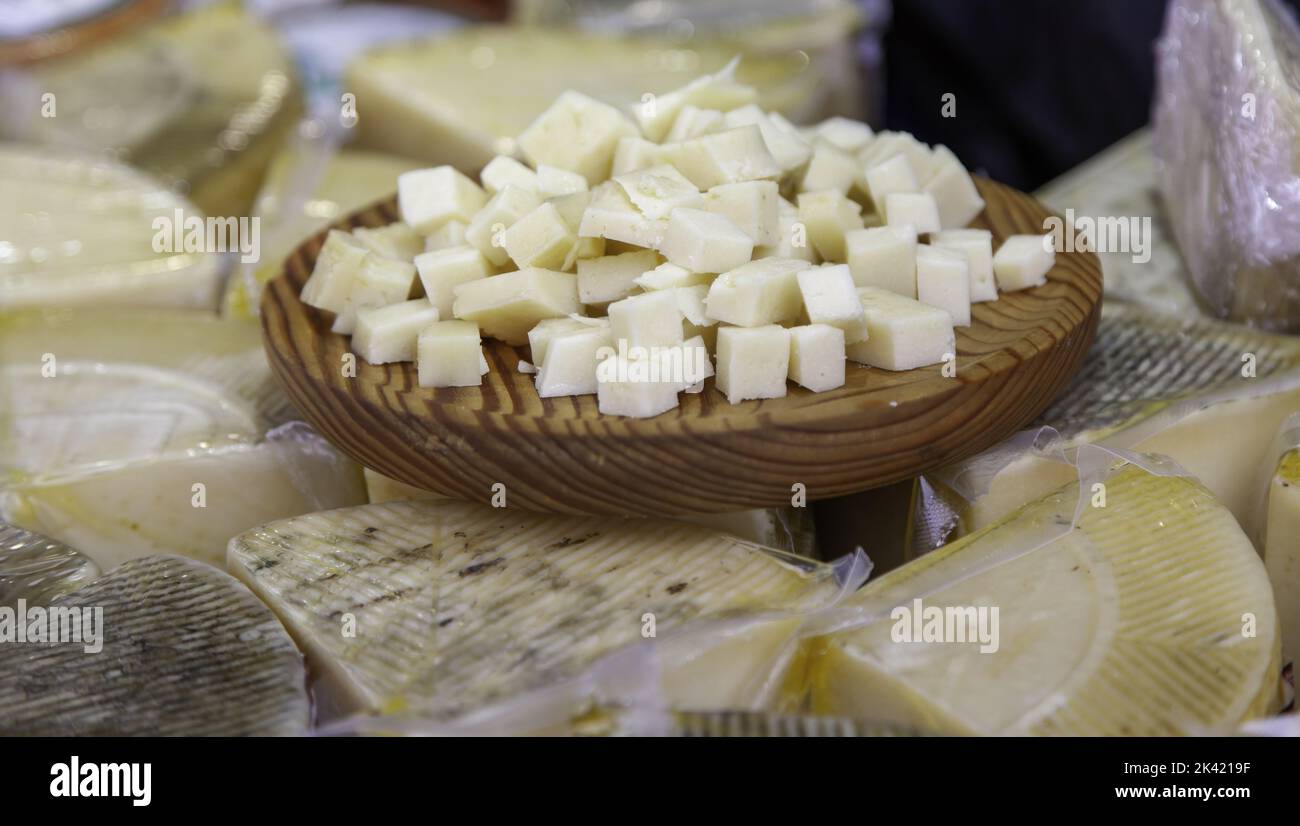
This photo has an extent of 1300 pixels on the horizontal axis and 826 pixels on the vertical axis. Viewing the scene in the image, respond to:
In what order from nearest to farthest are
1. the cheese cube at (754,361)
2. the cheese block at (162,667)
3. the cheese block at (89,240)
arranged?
the cheese block at (162,667) < the cheese cube at (754,361) < the cheese block at (89,240)

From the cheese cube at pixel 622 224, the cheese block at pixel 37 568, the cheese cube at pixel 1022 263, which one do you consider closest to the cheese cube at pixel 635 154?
the cheese cube at pixel 622 224

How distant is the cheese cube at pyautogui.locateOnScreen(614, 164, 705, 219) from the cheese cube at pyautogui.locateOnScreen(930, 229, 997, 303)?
272 mm

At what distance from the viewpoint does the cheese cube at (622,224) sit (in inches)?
44.4

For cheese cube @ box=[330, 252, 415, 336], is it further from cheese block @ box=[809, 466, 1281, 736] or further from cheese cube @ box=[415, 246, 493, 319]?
cheese block @ box=[809, 466, 1281, 736]

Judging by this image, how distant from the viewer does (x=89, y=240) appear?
5.85 feet

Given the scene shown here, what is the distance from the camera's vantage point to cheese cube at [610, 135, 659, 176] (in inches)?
49.6

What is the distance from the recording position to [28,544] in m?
1.14

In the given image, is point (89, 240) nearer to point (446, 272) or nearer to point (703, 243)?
point (446, 272)

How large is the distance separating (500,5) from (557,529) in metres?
2.30

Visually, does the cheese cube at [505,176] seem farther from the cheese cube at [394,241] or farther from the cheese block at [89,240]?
the cheese block at [89,240]

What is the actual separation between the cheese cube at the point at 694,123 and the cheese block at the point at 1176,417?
46cm

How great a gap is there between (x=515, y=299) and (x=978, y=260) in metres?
0.48
